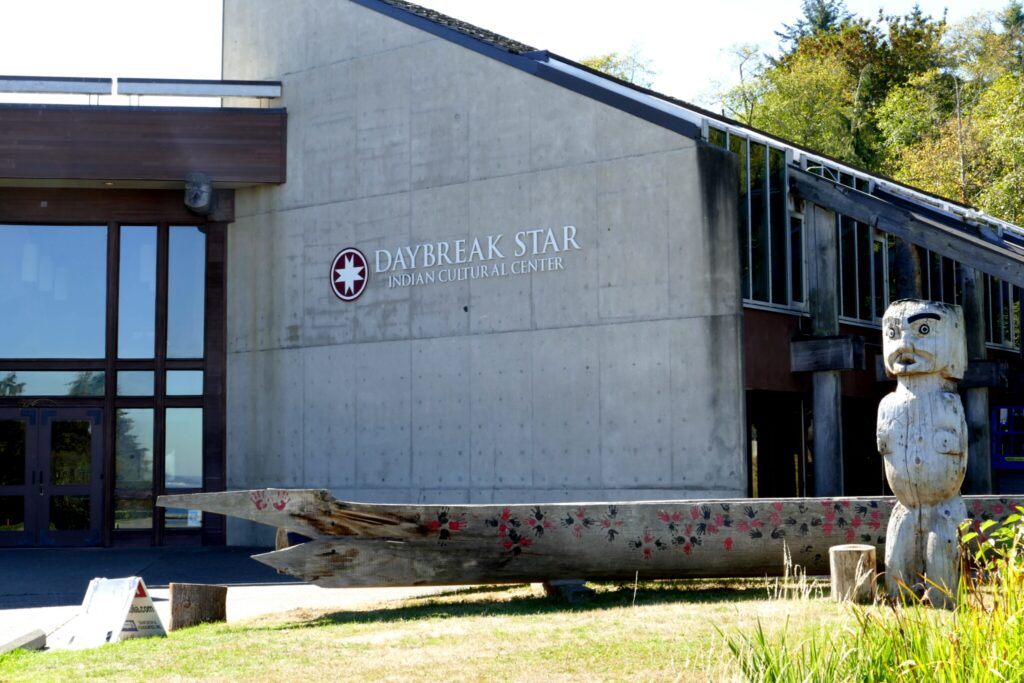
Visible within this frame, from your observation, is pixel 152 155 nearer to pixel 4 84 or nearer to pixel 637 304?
pixel 4 84

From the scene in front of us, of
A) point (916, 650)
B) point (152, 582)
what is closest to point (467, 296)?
point (152, 582)

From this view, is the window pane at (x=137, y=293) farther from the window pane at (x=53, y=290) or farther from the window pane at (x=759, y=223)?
the window pane at (x=759, y=223)

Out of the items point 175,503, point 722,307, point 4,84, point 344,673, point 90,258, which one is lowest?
point 344,673

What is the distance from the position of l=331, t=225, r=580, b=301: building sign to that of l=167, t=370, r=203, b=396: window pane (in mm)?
3292

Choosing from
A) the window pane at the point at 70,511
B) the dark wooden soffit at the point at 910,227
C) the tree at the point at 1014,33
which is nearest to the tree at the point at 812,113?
the tree at the point at 1014,33

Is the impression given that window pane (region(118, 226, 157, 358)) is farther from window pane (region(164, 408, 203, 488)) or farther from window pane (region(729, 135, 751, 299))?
window pane (region(729, 135, 751, 299))

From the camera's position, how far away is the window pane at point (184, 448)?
65.1 feet

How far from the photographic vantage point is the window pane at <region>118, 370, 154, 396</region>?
20.1 meters

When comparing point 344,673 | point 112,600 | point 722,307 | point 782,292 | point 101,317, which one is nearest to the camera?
point 344,673

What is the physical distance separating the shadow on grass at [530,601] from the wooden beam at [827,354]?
5.39m

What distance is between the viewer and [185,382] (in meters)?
20.1

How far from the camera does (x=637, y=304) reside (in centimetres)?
1564

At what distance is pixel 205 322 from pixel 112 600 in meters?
10.4

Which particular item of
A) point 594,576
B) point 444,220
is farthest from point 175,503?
point 444,220
